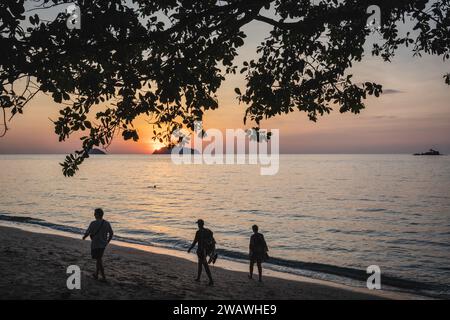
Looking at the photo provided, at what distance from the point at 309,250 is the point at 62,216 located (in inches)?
1121

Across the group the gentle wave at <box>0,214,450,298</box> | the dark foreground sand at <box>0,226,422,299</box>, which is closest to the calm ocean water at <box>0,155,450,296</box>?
the gentle wave at <box>0,214,450,298</box>

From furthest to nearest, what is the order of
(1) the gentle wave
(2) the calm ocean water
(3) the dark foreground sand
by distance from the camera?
(2) the calm ocean water, (1) the gentle wave, (3) the dark foreground sand

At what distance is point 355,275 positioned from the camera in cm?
1991

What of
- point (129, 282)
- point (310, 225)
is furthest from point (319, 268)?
point (310, 225)

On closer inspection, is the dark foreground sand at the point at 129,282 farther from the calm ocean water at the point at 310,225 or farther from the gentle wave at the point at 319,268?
the calm ocean water at the point at 310,225

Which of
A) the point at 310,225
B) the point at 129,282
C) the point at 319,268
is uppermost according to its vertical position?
the point at 129,282

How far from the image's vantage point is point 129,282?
13680 mm

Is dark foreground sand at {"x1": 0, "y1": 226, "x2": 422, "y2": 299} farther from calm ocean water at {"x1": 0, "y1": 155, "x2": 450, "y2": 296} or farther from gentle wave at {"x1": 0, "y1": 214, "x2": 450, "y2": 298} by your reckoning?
calm ocean water at {"x1": 0, "y1": 155, "x2": 450, "y2": 296}

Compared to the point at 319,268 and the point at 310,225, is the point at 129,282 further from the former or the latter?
the point at 310,225

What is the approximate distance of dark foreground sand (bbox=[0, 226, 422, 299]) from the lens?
11.6 metres

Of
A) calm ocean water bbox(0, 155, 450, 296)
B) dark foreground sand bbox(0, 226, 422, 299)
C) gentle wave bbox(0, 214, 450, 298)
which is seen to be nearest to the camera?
dark foreground sand bbox(0, 226, 422, 299)

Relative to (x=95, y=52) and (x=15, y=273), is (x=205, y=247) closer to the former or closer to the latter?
(x=15, y=273)

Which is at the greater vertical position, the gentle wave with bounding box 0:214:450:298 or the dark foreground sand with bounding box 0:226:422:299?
the dark foreground sand with bounding box 0:226:422:299
